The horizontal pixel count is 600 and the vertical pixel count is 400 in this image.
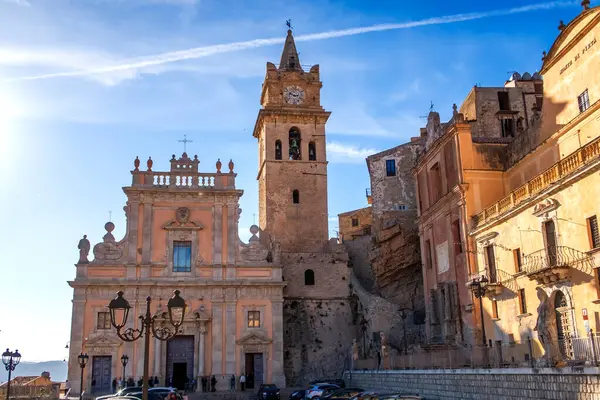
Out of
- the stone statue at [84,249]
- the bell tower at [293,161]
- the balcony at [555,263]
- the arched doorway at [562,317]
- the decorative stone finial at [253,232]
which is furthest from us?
the bell tower at [293,161]

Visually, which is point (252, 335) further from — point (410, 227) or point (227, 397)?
point (410, 227)

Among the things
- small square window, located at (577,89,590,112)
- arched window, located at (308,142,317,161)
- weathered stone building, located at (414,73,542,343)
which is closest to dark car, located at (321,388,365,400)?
weathered stone building, located at (414,73,542,343)

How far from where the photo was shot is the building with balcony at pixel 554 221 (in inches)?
835

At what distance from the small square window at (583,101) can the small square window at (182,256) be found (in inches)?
941

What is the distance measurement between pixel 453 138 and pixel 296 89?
20.6m

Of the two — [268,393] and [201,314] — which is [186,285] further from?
[268,393]

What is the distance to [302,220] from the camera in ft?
155

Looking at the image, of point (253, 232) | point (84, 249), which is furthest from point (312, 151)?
point (84, 249)

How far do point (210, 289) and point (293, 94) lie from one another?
17519 millimetres

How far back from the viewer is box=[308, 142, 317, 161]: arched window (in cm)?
4869

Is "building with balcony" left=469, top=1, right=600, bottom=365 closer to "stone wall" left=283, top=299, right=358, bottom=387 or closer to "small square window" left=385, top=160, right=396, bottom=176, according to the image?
"stone wall" left=283, top=299, right=358, bottom=387

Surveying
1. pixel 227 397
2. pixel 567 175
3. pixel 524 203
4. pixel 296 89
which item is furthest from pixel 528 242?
pixel 296 89

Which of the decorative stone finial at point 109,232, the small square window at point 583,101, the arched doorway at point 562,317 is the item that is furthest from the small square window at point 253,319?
the small square window at point 583,101

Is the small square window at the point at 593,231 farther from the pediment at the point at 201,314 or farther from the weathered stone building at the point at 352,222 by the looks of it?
the weathered stone building at the point at 352,222
